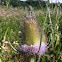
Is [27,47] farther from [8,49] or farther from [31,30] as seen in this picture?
[8,49]

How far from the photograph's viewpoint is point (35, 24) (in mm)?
758

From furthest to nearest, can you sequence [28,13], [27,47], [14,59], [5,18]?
[5,18] → [14,59] → [28,13] → [27,47]

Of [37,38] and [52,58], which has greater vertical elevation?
[37,38]

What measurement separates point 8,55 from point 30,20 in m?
1.55

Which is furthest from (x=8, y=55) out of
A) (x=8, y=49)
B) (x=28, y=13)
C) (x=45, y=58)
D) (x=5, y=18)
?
(x=5, y=18)

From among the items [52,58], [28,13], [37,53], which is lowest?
[52,58]

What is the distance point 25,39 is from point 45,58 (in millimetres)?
1414

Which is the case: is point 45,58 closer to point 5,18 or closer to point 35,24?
point 35,24

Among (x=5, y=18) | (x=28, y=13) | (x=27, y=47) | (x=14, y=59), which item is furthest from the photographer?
(x=5, y=18)

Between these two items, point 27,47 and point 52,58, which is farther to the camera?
point 52,58

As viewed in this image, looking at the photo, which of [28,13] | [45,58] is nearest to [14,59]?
[45,58]

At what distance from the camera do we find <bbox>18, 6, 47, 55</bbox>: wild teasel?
0.68m

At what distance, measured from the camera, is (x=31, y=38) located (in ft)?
2.42

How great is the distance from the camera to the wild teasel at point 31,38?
0.68 meters
